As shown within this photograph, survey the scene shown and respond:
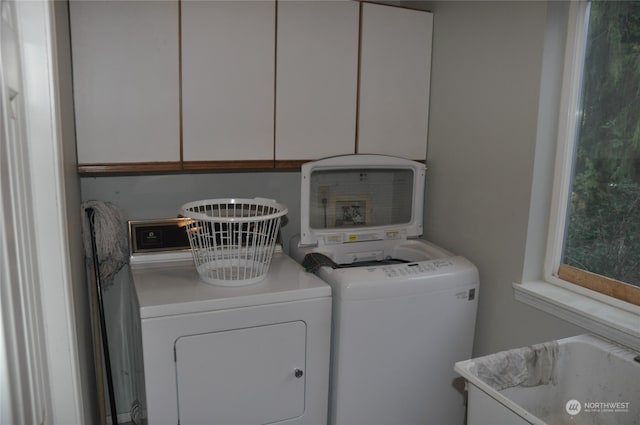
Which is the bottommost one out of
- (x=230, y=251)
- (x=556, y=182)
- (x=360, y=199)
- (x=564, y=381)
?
(x=564, y=381)

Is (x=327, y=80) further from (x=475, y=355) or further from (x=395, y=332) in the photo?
(x=475, y=355)

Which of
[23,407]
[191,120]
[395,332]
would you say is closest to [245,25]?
[191,120]

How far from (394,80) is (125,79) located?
1.21m

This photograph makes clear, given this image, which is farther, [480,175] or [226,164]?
[480,175]

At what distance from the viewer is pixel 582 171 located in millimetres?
1861

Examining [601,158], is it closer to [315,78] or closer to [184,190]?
[315,78]

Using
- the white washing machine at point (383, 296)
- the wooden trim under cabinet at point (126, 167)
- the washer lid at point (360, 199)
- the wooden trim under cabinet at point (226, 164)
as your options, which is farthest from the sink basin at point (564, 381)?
the wooden trim under cabinet at point (126, 167)

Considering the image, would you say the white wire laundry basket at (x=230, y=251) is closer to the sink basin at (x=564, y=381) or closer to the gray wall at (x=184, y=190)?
the gray wall at (x=184, y=190)

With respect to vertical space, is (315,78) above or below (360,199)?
above

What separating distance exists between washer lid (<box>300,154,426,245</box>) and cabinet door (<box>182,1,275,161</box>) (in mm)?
316

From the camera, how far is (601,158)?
70.2 inches

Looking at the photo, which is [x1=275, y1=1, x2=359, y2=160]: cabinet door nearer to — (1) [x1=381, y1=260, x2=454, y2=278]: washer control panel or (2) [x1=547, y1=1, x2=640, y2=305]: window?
(1) [x1=381, y1=260, x2=454, y2=278]: washer control panel

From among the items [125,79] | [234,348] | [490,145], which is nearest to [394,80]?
[490,145]

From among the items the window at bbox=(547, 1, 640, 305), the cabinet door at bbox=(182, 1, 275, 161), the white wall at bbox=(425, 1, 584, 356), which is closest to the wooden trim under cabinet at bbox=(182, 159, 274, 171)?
the cabinet door at bbox=(182, 1, 275, 161)
